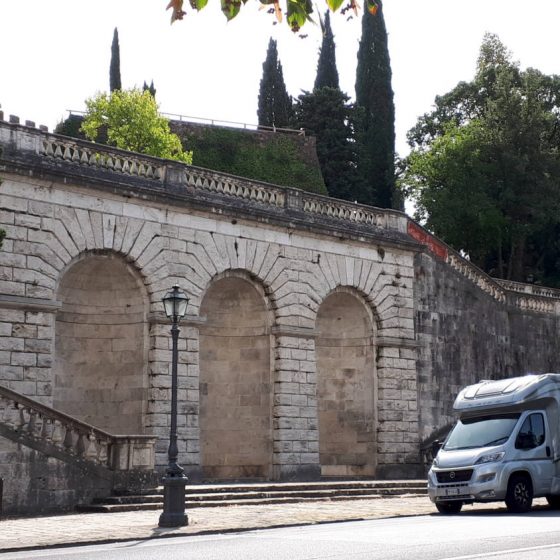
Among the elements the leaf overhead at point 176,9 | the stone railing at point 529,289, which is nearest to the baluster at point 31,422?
the leaf overhead at point 176,9

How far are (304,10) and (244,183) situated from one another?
19891 mm

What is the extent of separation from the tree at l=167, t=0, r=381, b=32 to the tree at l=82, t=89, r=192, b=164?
40.5m

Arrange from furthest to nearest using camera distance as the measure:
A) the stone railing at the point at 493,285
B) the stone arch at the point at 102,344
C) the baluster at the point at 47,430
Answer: the stone railing at the point at 493,285 → the stone arch at the point at 102,344 → the baluster at the point at 47,430

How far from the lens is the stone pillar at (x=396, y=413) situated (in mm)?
28078

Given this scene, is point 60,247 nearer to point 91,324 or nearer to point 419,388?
point 91,324

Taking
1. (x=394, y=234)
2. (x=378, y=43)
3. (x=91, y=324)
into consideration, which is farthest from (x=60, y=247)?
(x=378, y=43)

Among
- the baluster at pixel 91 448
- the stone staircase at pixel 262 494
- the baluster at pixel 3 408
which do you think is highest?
the baluster at pixel 3 408

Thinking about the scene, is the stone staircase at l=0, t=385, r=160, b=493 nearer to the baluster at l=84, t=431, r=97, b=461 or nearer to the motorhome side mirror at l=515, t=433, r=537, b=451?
the baluster at l=84, t=431, r=97, b=461

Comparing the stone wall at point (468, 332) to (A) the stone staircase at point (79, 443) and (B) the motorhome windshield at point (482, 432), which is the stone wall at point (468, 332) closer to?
(B) the motorhome windshield at point (482, 432)

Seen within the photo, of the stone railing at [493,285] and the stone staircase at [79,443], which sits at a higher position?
the stone railing at [493,285]

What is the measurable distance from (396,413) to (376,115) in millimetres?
28950

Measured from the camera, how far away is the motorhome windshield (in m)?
18.1

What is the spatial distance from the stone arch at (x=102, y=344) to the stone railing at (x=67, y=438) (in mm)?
4350

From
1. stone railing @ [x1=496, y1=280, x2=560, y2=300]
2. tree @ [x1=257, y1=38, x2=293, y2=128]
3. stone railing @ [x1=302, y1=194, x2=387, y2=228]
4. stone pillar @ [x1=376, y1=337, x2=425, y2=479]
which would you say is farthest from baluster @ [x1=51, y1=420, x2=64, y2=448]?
tree @ [x1=257, y1=38, x2=293, y2=128]
